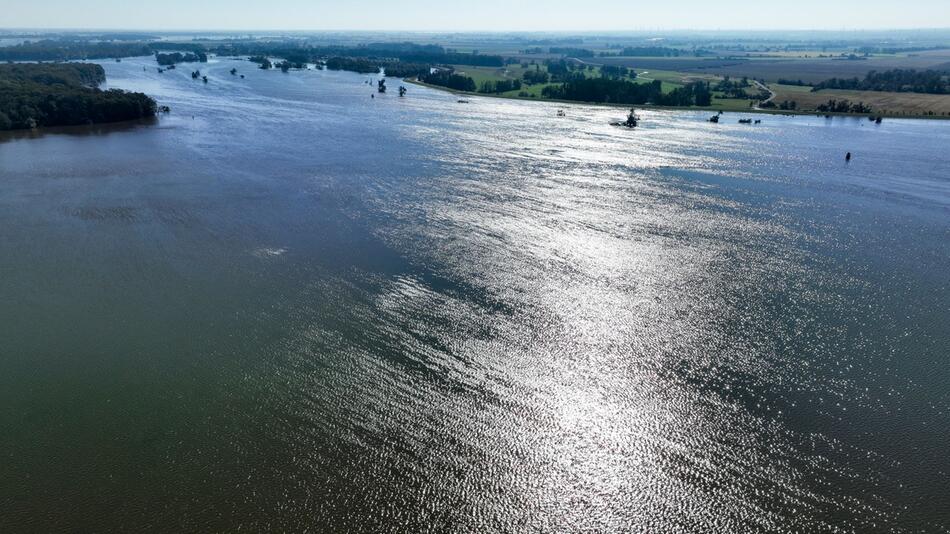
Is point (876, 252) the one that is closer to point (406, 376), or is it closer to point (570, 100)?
point (406, 376)

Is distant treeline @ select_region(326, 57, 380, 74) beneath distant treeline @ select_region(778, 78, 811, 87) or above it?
above

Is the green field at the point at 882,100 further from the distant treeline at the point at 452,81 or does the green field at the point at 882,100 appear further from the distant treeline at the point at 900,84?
the distant treeline at the point at 452,81

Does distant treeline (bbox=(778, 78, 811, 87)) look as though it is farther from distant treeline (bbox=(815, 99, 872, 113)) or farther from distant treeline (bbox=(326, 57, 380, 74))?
distant treeline (bbox=(326, 57, 380, 74))

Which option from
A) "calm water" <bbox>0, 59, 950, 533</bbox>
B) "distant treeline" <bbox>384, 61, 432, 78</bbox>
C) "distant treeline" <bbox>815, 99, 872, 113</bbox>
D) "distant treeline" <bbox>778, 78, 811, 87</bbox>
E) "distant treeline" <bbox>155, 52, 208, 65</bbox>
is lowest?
"calm water" <bbox>0, 59, 950, 533</bbox>

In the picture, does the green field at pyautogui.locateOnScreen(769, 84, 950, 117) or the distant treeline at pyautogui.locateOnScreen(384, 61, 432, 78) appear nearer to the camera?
the green field at pyautogui.locateOnScreen(769, 84, 950, 117)

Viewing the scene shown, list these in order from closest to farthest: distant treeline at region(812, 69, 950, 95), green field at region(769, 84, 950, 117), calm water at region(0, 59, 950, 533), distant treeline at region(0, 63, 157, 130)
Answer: calm water at region(0, 59, 950, 533) < distant treeline at region(0, 63, 157, 130) < green field at region(769, 84, 950, 117) < distant treeline at region(812, 69, 950, 95)

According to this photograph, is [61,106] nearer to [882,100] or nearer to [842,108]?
[842,108]

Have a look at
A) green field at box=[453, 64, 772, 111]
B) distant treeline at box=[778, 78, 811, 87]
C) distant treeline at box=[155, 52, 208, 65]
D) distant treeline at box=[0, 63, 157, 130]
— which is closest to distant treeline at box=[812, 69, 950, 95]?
distant treeline at box=[778, 78, 811, 87]

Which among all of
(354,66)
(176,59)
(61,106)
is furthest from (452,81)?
(176,59)
